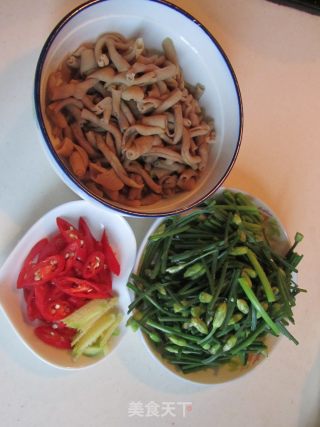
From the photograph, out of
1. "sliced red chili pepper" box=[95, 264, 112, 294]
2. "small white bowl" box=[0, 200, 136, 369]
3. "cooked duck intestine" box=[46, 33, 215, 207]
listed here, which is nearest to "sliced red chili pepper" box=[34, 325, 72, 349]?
"small white bowl" box=[0, 200, 136, 369]

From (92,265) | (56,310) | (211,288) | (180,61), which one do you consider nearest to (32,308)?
(56,310)

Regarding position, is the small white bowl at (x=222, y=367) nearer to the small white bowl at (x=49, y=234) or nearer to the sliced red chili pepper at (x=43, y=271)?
the small white bowl at (x=49, y=234)

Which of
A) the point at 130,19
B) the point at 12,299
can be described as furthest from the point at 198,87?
the point at 12,299

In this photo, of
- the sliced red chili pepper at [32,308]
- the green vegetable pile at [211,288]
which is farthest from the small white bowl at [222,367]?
the sliced red chili pepper at [32,308]

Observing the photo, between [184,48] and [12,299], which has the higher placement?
[184,48]

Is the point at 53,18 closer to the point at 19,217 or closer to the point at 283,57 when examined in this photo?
the point at 19,217

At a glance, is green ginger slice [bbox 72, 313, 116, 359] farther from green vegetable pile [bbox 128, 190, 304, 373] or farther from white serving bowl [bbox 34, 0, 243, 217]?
white serving bowl [bbox 34, 0, 243, 217]

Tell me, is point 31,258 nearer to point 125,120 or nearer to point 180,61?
point 125,120
